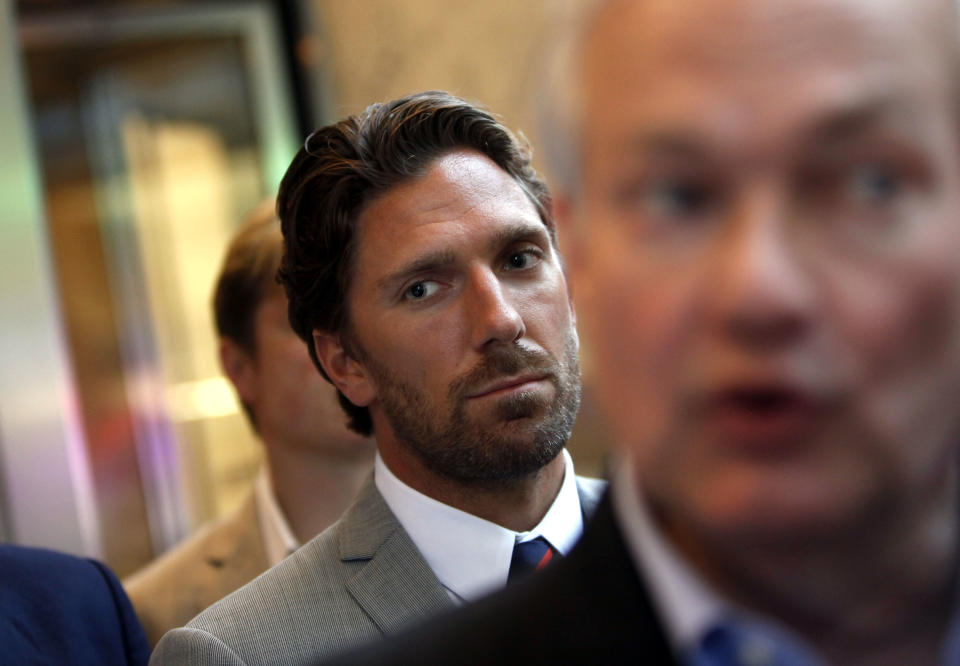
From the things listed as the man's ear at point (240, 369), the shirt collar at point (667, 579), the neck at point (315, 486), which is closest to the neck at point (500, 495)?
the neck at point (315, 486)

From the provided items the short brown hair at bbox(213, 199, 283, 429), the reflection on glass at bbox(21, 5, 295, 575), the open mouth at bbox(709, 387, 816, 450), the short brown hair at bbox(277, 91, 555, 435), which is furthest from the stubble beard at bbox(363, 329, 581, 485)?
the reflection on glass at bbox(21, 5, 295, 575)

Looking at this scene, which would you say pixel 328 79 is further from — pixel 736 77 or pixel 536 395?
pixel 736 77

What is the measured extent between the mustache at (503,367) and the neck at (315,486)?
2.94 ft

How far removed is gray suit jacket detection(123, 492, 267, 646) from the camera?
2.81m

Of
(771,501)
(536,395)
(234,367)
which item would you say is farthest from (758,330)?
(234,367)

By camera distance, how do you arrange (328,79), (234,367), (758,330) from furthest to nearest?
1. (328,79)
2. (234,367)
3. (758,330)

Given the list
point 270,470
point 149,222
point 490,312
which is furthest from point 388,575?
point 149,222

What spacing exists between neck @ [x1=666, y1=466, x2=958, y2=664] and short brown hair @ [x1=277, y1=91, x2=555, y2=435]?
151 centimetres

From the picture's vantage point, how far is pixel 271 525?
9.79ft

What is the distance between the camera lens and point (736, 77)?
2.86 feet

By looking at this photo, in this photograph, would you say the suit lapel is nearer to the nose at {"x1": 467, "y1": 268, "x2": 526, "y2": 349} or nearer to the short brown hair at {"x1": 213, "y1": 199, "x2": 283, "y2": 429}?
the nose at {"x1": 467, "y1": 268, "x2": 526, "y2": 349}

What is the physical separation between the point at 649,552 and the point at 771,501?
148 mm

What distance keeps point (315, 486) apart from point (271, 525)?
142mm

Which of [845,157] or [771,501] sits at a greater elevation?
[845,157]
